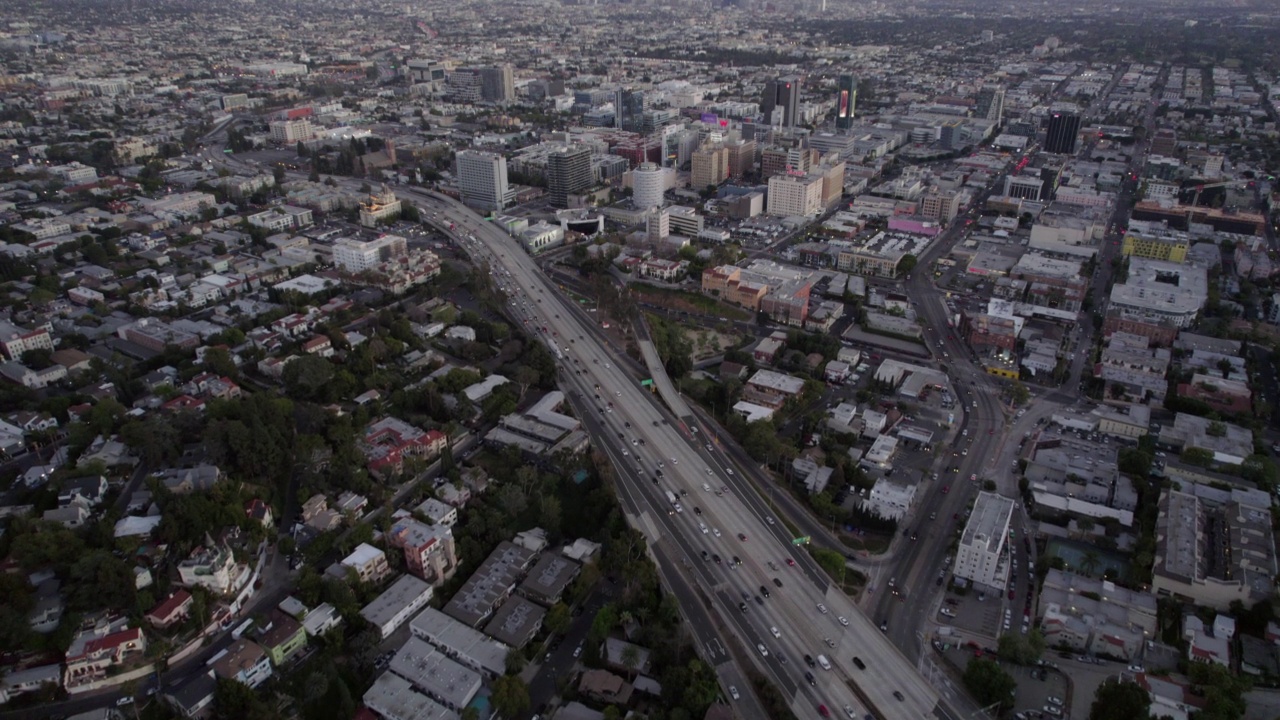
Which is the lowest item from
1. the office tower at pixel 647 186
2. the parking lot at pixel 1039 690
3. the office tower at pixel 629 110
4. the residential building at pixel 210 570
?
the parking lot at pixel 1039 690

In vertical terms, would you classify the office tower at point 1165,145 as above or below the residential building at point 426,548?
above

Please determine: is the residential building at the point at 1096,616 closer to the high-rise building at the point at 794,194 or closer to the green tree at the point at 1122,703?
the green tree at the point at 1122,703

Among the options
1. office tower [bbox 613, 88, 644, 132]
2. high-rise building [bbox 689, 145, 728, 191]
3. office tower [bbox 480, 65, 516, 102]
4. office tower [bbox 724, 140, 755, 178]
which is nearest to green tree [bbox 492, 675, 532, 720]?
high-rise building [bbox 689, 145, 728, 191]

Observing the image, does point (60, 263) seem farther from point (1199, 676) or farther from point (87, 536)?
point (1199, 676)

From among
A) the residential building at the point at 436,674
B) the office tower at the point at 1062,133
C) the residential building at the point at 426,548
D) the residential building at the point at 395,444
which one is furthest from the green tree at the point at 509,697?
the office tower at the point at 1062,133

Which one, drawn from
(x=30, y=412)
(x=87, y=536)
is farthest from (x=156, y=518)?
(x=30, y=412)

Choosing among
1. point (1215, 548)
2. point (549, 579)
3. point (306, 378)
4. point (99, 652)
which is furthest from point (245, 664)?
point (1215, 548)

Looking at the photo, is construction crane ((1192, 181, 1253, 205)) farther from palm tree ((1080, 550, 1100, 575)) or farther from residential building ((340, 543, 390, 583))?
residential building ((340, 543, 390, 583))
